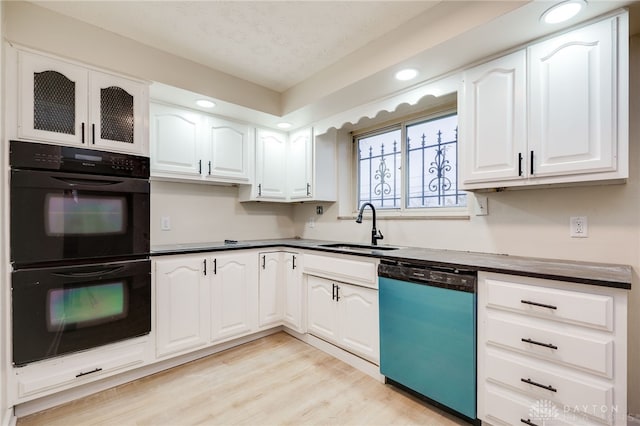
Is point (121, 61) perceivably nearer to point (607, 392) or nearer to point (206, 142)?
point (206, 142)

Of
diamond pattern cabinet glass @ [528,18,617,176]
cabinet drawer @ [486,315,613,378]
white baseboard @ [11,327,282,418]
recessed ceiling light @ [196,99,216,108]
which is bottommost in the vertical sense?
white baseboard @ [11,327,282,418]

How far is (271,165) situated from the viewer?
127 inches

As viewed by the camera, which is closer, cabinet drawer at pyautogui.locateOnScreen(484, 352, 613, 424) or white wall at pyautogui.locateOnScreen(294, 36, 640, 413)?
cabinet drawer at pyautogui.locateOnScreen(484, 352, 613, 424)

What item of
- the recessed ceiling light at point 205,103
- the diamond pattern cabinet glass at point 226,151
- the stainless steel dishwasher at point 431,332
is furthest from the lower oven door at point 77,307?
the stainless steel dishwasher at point 431,332

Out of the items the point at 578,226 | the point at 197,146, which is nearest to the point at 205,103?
the point at 197,146

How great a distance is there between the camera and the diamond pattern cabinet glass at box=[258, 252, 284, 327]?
277 cm

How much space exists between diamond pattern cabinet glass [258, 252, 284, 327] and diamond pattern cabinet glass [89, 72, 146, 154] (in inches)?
54.0

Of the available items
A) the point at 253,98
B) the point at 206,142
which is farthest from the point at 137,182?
the point at 253,98

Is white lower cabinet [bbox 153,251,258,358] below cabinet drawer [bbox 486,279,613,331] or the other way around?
below

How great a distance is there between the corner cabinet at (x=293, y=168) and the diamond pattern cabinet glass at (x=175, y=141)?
2.07 feet

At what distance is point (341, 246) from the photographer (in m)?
2.98

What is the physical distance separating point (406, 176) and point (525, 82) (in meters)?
1.19

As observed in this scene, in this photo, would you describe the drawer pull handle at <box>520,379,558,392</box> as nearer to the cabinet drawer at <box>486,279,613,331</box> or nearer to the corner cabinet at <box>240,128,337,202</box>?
the cabinet drawer at <box>486,279,613,331</box>

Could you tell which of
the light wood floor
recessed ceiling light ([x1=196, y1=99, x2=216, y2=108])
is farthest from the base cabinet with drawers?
recessed ceiling light ([x1=196, y1=99, x2=216, y2=108])
